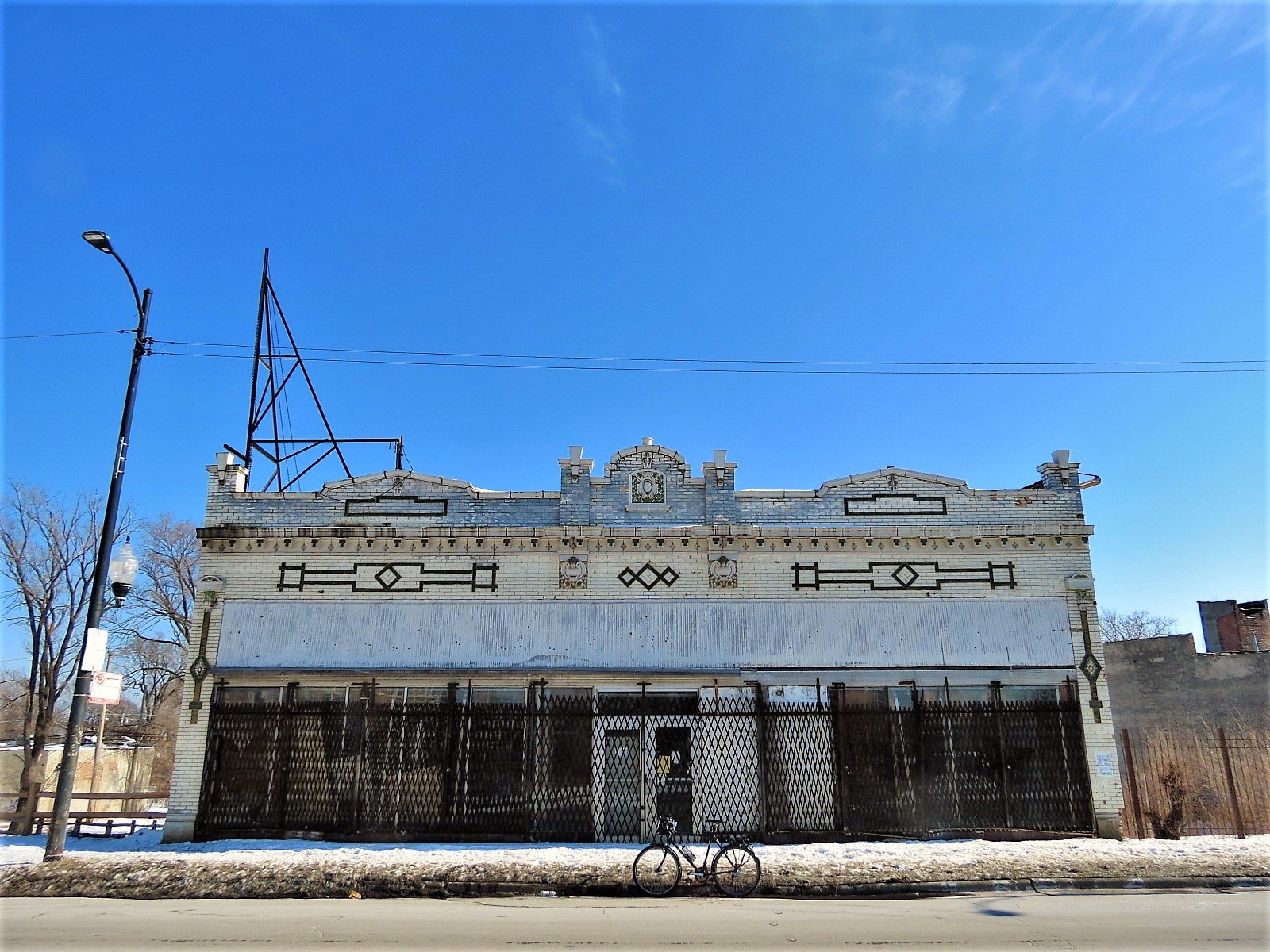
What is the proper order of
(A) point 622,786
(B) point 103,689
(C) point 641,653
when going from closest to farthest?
(B) point 103,689 → (A) point 622,786 → (C) point 641,653

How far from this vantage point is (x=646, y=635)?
1594cm

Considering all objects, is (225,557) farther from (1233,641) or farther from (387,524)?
(1233,641)

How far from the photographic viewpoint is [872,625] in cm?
1602

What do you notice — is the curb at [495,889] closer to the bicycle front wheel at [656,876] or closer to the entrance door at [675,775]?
the bicycle front wheel at [656,876]

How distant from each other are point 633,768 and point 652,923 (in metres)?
5.59

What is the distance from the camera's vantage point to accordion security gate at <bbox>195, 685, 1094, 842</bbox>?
1487 centimetres

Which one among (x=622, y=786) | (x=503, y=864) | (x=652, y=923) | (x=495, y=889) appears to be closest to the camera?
(x=652, y=923)

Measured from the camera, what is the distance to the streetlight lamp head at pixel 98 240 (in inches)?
523

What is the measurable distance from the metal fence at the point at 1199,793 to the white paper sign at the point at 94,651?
54.4 feet

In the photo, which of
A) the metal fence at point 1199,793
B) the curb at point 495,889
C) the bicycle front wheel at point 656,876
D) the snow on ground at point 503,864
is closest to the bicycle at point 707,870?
the bicycle front wheel at point 656,876

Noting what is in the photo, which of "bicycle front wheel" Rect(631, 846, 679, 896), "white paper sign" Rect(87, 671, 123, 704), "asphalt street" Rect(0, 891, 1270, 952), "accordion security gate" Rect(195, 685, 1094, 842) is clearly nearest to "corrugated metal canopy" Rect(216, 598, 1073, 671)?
"accordion security gate" Rect(195, 685, 1094, 842)

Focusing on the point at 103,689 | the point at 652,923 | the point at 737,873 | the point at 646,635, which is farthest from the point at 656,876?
the point at 103,689

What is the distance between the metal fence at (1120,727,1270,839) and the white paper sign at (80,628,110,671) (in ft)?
54.4

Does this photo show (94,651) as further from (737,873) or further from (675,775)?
(737,873)
